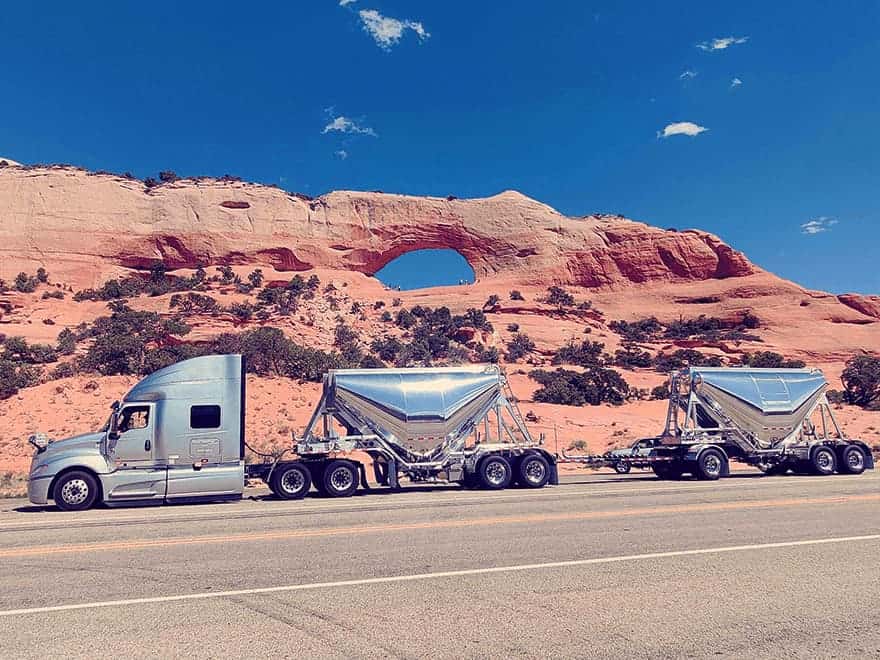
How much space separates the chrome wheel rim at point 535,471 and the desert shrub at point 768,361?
33522 millimetres

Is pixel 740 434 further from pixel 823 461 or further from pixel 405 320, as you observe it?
pixel 405 320

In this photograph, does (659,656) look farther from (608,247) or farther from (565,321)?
(608,247)

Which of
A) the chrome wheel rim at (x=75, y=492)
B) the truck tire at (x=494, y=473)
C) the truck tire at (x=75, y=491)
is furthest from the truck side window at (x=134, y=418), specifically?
the truck tire at (x=494, y=473)

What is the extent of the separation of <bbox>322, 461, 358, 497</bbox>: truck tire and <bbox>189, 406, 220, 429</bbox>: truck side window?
9.06 feet

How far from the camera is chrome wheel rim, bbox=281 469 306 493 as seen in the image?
1539 centimetres

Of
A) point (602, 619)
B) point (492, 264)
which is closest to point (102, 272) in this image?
point (492, 264)

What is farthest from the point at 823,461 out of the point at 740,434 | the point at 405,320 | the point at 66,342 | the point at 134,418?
the point at 66,342

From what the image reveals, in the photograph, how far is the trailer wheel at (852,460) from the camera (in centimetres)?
1980

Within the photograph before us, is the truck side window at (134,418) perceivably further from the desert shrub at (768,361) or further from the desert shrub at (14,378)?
the desert shrub at (768,361)

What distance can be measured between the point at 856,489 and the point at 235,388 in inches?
567

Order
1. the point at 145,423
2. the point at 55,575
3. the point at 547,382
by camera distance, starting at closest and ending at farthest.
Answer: the point at 55,575
the point at 145,423
the point at 547,382

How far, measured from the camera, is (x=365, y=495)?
52.6 feet

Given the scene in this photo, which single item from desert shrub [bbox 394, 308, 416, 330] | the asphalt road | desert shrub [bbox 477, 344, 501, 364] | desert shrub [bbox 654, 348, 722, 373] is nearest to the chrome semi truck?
the asphalt road

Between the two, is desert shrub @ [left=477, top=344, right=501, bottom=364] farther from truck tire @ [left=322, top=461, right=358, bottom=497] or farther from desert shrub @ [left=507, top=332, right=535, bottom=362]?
truck tire @ [left=322, top=461, right=358, bottom=497]
